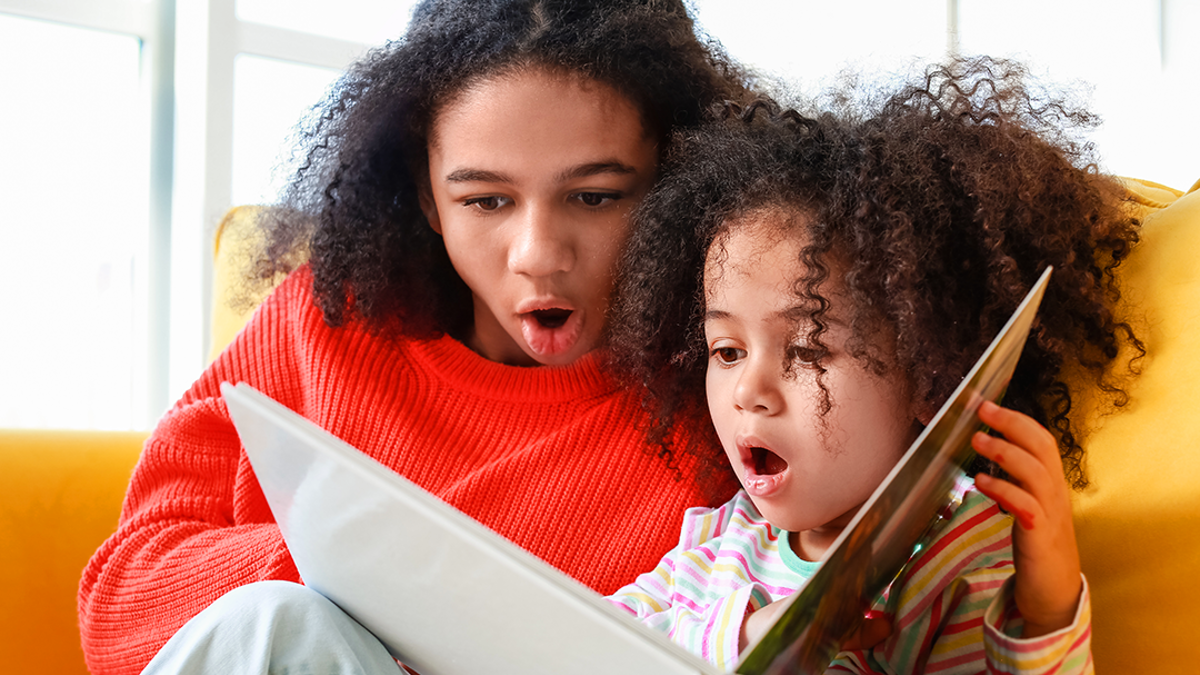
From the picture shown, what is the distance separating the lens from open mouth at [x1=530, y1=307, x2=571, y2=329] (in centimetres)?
96

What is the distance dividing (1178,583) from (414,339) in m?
0.78

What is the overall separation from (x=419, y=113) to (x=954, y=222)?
59 cm

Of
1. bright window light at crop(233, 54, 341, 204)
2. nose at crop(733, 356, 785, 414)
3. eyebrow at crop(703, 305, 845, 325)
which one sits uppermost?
bright window light at crop(233, 54, 341, 204)

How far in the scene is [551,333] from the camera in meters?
0.94

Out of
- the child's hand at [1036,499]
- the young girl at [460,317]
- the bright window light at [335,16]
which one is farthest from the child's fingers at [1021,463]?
the bright window light at [335,16]

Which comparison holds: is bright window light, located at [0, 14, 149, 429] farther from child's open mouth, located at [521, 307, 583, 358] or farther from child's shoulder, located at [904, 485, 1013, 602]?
child's shoulder, located at [904, 485, 1013, 602]

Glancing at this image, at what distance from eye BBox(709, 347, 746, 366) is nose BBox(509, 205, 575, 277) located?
0.66 ft

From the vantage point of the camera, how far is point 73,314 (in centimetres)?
237

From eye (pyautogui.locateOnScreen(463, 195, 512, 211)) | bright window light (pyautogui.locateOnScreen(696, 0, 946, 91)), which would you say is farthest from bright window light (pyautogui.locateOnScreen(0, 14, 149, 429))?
bright window light (pyautogui.locateOnScreen(696, 0, 946, 91))

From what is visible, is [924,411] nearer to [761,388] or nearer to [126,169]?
[761,388]

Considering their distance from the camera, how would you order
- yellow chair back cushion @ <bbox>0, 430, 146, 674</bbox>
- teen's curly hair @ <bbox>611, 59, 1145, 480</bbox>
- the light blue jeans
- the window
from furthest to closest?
the window, yellow chair back cushion @ <bbox>0, 430, 146, 674</bbox>, teen's curly hair @ <bbox>611, 59, 1145, 480</bbox>, the light blue jeans

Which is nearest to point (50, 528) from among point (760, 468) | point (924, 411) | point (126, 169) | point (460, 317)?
point (460, 317)

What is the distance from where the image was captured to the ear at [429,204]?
1.08m

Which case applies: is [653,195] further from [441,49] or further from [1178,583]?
A: [1178,583]
